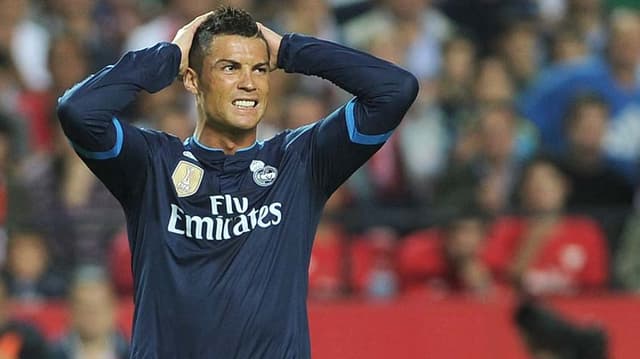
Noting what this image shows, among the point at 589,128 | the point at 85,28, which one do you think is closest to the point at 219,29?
the point at 589,128

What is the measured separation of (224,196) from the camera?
17.1 ft

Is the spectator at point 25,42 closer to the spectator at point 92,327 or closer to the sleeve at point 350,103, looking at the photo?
the spectator at point 92,327

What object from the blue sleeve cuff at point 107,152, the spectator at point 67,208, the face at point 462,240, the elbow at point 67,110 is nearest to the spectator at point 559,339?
the face at point 462,240

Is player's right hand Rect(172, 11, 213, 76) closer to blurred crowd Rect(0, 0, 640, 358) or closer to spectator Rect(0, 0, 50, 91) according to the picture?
blurred crowd Rect(0, 0, 640, 358)

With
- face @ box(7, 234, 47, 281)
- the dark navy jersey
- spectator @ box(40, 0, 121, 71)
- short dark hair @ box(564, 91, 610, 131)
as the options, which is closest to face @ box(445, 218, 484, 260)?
short dark hair @ box(564, 91, 610, 131)

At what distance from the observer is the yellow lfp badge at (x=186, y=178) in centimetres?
522

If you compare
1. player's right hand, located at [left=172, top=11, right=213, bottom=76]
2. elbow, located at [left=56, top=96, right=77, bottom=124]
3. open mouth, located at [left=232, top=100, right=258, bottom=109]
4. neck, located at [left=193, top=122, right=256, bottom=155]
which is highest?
player's right hand, located at [left=172, top=11, right=213, bottom=76]

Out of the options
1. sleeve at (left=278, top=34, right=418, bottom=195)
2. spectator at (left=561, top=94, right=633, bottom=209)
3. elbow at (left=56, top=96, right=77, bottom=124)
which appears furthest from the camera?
spectator at (left=561, top=94, right=633, bottom=209)

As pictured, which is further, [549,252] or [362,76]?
[549,252]

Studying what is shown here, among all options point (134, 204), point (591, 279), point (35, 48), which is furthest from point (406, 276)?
point (134, 204)

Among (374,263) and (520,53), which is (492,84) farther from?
(374,263)

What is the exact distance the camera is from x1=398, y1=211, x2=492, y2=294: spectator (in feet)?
30.6

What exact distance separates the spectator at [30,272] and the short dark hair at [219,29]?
4062 millimetres

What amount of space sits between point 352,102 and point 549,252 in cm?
442
